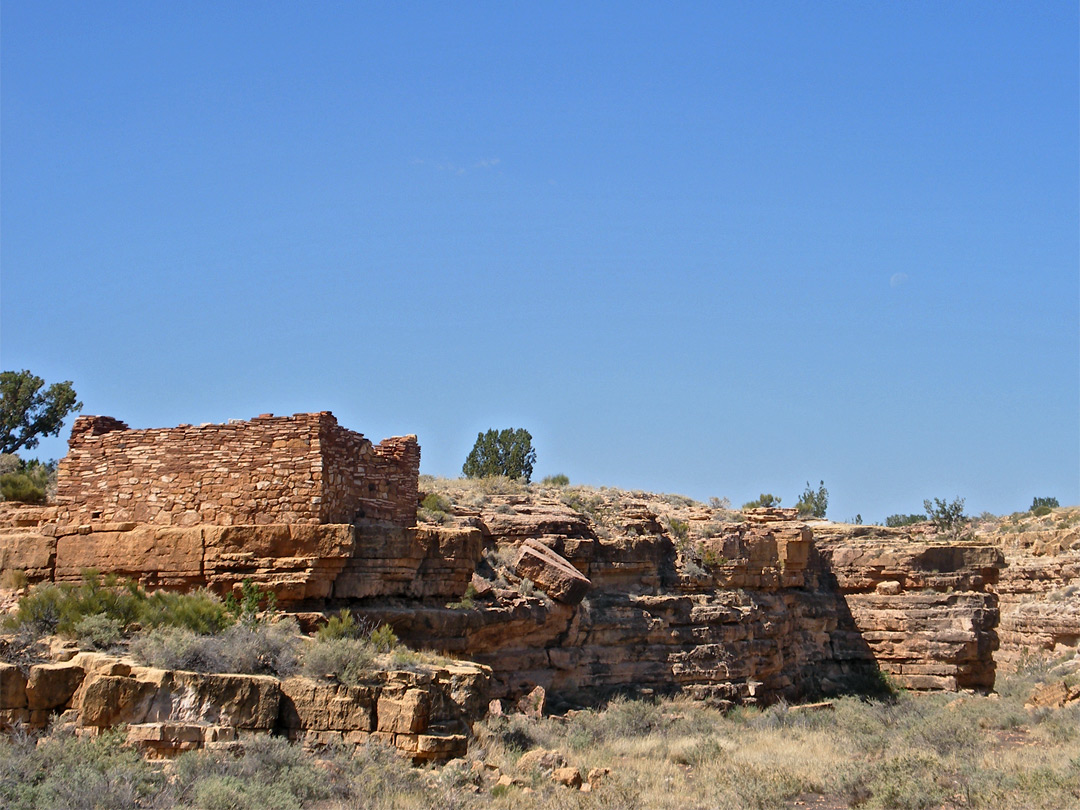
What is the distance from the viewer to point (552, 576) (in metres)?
19.5

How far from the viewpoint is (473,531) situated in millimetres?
16750

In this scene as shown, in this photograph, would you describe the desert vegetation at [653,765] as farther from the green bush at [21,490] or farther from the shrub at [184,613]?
the green bush at [21,490]

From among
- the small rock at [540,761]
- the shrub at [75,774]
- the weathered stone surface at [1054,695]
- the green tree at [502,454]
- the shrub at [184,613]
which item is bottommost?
the small rock at [540,761]

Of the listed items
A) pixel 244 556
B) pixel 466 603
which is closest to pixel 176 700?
pixel 244 556

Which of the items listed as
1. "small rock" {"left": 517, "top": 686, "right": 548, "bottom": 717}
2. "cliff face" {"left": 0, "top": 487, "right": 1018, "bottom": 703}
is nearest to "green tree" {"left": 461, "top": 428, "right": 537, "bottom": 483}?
"cliff face" {"left": 0, "top": 487, "right": 1018, "bottom": 703}

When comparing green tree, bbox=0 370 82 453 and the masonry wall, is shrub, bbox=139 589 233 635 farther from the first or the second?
green tree, bbox=0 370 82 453

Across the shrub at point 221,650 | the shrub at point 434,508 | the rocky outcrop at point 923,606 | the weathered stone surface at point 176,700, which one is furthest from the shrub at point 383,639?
the rocky outcrop at point 923,606

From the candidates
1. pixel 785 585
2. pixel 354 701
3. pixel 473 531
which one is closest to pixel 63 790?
pixel 354 701

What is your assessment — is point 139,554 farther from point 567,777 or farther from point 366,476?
point 567,777

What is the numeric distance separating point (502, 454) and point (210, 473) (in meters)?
23.8

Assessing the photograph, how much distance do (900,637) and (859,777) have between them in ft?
39.2

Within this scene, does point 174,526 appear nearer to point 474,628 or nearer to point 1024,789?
point 474,628

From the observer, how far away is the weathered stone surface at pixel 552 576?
1945cm

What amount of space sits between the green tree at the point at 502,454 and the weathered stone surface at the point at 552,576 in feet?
60.3
